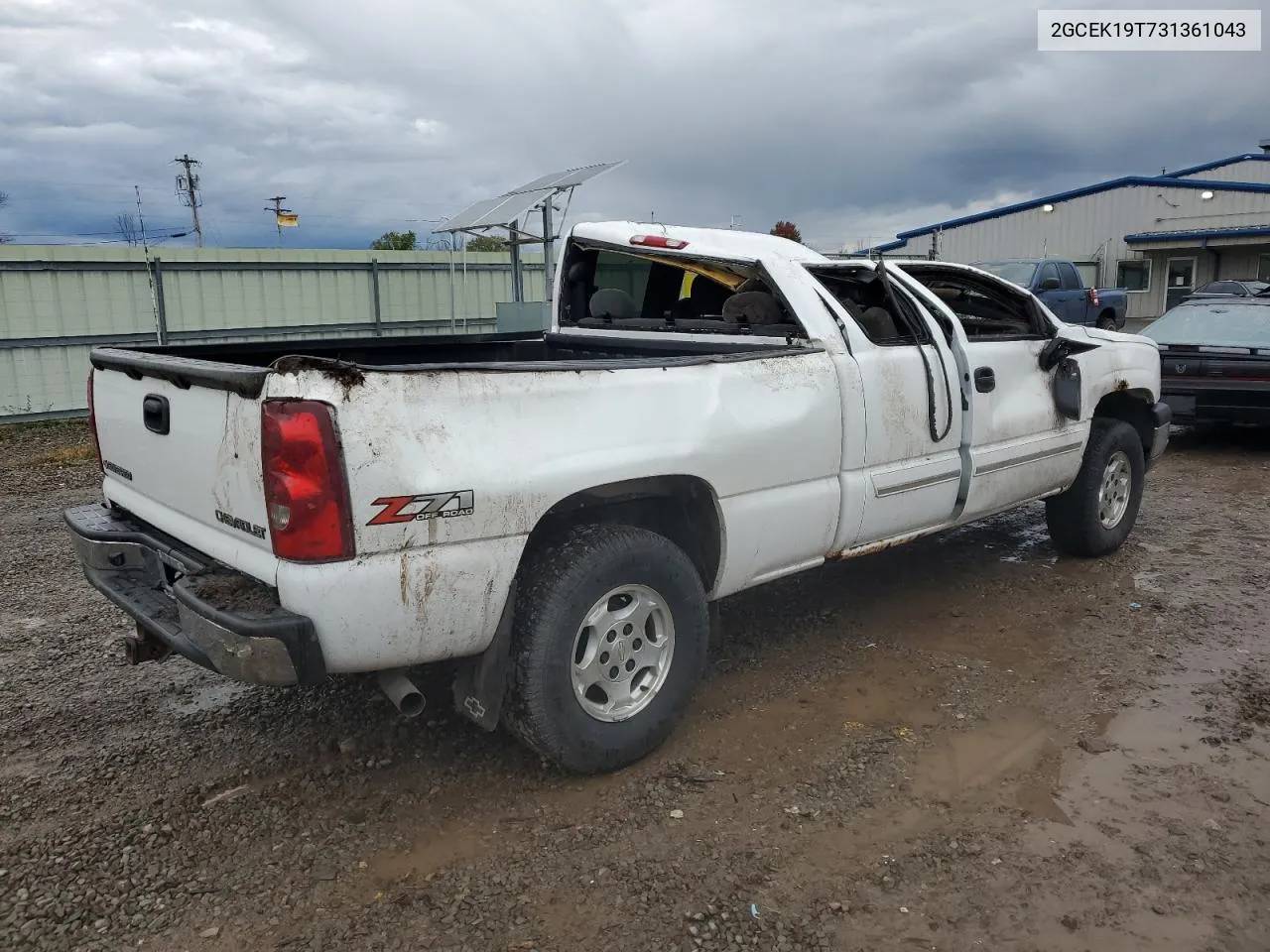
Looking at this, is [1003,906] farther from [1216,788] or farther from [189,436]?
[189,436]

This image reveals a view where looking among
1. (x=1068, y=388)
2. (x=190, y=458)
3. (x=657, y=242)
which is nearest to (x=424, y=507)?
(x=190, y=458)

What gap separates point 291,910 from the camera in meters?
2.72

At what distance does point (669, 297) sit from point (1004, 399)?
1.76m

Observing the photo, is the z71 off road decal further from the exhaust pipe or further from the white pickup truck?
the exhaust pipe

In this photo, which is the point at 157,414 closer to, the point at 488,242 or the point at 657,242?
the point at 657,242

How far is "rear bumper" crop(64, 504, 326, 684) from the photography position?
2689 millimetres

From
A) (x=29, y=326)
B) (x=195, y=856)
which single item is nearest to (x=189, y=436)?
(x=195, y=856)

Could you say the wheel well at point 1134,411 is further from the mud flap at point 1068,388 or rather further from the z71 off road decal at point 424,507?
the z71 off road decal at point 424,507

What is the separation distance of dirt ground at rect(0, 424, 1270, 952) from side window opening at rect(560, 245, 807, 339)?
150 centimetres

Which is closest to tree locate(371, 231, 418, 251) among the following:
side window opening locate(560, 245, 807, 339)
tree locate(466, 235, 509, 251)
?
tree locate(466, 235, 509, 251)

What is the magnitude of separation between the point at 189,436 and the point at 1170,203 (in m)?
33.9

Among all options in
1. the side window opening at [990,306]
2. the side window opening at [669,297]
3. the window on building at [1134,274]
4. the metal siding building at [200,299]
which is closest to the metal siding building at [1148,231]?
the window on building at [1134,274]

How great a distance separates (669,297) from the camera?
5.14 meters

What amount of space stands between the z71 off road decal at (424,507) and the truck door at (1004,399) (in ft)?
8.97
